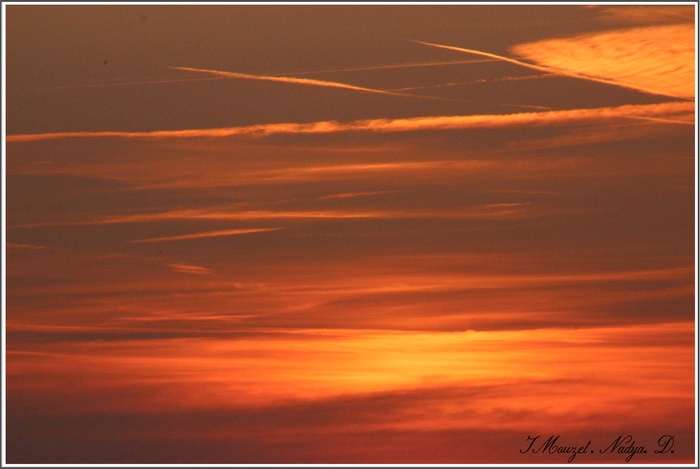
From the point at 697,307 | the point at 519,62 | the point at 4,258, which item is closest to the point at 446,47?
the point at 519,62

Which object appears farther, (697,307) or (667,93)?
(667,93)

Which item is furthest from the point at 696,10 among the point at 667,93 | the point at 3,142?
the point at 3,142

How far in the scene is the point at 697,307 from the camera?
1959cm

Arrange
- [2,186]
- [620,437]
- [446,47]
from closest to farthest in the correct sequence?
1. [620,437]
2. [2,186]
3. [446,47]

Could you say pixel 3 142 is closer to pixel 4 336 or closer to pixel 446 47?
pixel 4 336

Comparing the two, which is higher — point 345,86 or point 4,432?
point 345,86

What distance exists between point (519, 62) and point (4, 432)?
26.6 ft

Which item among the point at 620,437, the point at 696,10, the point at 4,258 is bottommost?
the point at 620,437

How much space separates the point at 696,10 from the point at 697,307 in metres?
3.54

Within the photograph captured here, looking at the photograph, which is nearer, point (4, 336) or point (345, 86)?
point (4, 336)

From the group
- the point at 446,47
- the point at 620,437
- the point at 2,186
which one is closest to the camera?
the point at 620,437

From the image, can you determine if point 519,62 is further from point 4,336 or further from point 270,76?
point 4,336

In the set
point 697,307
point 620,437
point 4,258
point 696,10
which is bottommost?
point 620,437

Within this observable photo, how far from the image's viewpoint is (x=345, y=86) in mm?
21812
